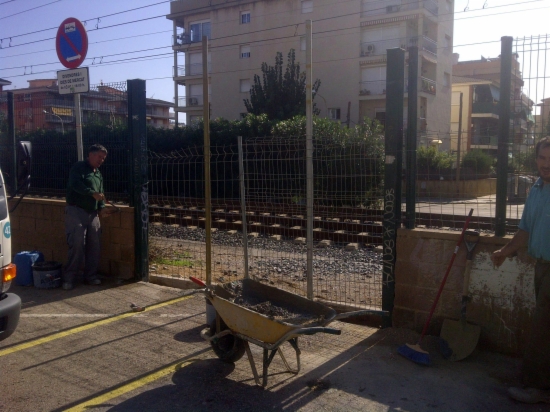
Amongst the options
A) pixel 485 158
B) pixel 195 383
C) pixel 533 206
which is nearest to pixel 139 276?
pixel 195 383

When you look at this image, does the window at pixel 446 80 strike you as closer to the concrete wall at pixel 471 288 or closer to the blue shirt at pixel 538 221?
the concrete wall at pixel 471 288

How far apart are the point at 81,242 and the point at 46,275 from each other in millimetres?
718

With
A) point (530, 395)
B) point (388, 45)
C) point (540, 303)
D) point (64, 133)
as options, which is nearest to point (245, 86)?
point (388, 45)

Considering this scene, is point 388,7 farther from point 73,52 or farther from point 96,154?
point 96,154

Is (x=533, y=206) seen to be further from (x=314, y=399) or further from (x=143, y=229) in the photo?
(x=143, y=229)

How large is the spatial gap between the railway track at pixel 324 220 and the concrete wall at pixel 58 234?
1569 millimetres

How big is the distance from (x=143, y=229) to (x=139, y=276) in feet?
2.32

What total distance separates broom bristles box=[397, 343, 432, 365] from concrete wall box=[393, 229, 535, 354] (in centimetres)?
60

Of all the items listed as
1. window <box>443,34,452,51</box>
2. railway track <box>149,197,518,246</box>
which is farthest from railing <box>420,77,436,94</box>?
railway track <box>149,197,518,246</box>

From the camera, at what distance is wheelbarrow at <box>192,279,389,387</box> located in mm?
4309

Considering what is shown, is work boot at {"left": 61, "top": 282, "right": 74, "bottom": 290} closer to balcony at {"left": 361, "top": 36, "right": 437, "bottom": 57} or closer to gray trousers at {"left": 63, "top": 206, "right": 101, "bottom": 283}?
gray trousers at {"left": 63, "top": 206, "right": 101, "bottom": 283}

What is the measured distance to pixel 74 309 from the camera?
6801mm

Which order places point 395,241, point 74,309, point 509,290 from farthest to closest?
point 74,309
point 395,241
point 509,290

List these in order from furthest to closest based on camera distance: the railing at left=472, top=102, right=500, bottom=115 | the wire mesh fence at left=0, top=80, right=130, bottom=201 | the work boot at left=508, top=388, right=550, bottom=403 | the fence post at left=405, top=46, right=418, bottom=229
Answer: the railing at left=472, top=102, right=500, bottom=115, the wire mesh fence at left=0, top=80, right=130, bottom=201, the fence post at left=405, top=46, right=418, bottom=229, the work boot at left=508, top=388, right=550, bottom=403
